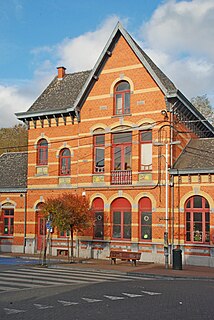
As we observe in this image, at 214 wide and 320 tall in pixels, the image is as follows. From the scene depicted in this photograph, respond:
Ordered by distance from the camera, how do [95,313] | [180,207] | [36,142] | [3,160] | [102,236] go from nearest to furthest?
[95,313]
[180,207]
[102,236]
[36,142]
[3,160]

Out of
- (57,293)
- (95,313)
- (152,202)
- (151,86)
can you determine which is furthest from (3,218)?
(95,313)

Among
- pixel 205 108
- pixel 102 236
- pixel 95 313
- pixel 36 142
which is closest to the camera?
pixel 95 313

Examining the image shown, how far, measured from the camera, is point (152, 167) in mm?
25734

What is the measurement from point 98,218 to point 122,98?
7.34 meters

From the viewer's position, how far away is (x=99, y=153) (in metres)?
27.9

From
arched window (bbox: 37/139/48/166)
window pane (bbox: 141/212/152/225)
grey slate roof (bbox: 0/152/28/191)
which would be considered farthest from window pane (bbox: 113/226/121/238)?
grey slate roof (bbox: 0/152/28/191)

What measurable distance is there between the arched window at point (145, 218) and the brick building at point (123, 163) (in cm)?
6

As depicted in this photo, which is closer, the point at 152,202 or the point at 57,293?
the point at 57,293

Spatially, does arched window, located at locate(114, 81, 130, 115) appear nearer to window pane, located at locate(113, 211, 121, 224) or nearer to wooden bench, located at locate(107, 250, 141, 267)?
window pane, located at locate(113, 211, 121, 224)

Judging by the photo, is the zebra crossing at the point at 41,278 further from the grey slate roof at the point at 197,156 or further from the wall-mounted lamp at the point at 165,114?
the wall-mounted lamp at the point at 165,114

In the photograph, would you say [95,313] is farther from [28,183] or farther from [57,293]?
[28,183]

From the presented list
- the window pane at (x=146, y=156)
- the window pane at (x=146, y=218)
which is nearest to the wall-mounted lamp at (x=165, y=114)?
the window pane at (x=146, y=156)

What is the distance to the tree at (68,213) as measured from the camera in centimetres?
2394

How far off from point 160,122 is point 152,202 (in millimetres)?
4502
